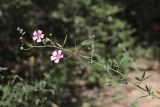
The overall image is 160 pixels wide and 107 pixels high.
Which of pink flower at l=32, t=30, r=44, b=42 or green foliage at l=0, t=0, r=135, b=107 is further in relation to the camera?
green foliage at l=0, t=0, r=135, b=107

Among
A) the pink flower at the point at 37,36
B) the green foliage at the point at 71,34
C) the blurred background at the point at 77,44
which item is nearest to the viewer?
the pink flower at the point at 37,36

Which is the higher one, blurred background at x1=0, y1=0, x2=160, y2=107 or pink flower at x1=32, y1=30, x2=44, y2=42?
blurred background at x1=0, y1=0, x2=160, y2=107

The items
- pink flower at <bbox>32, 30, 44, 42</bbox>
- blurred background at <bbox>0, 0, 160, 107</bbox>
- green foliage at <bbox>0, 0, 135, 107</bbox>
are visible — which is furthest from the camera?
green foliage at <bbox>0, 0, 135, 107</bbox>

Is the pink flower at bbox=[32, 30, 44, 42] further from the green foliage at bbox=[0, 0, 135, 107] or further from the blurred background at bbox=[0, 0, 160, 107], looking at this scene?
the green foliage at bbox=[0, 0, 135, 107]

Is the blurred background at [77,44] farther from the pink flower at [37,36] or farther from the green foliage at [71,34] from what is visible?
the pink flower at [37,36]

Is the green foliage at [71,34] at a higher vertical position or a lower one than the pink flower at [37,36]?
higher

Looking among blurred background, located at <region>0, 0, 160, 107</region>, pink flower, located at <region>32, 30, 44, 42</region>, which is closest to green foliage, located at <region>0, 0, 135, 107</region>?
blurred background, located at <region>0, 0, 160, 107</region>

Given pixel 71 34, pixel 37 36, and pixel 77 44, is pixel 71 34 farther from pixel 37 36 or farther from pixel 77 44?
pixel 37 36

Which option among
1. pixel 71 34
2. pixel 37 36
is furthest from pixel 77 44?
pixel 37 36

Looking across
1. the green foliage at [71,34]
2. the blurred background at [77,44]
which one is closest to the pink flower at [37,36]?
the blurred background at [77,44]
